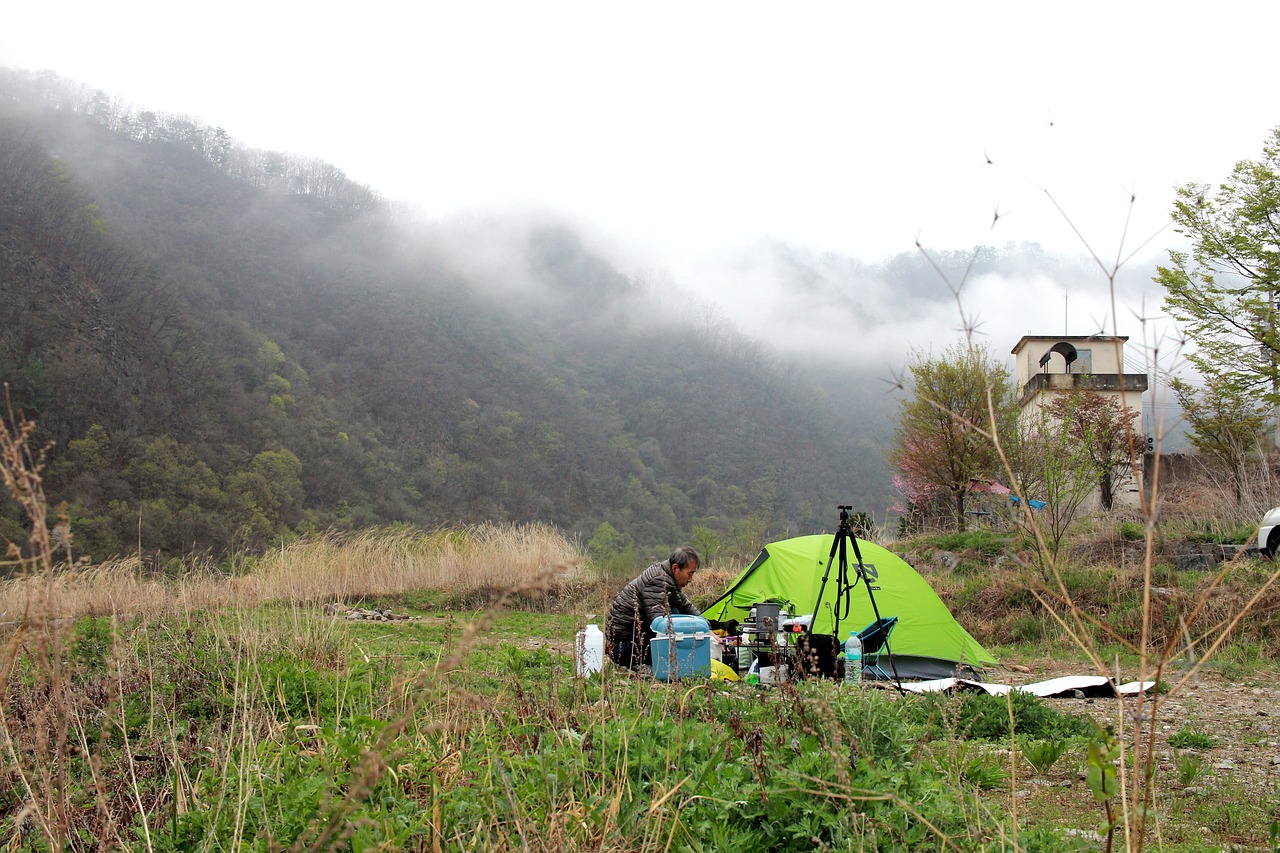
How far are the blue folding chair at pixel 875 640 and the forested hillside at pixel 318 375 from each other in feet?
49.4

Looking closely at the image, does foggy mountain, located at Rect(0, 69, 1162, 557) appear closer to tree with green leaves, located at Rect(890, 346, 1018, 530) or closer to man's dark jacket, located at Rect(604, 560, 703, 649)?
tree with green leaves, located at Rect(890, 346, 1018, 530)

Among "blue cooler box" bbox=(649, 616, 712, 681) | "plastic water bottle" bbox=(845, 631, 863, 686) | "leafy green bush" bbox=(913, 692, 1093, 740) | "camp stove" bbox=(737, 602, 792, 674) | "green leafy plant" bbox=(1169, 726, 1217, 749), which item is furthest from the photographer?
"camp stove" bbox=(737, 602, 792, 674)

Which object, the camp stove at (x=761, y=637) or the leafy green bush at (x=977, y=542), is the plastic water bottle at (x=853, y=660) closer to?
the camp stove at (x=761, y=637)

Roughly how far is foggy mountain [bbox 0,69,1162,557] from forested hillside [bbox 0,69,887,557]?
0.64 ft

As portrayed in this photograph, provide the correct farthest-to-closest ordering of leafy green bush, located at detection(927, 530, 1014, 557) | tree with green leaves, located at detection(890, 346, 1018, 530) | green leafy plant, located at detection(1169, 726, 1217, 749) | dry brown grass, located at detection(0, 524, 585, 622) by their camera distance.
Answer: tree with green leaves, located at detection(890, 346, 1018, 530) < leafy green bush, located at detection(927, 530, 1014, 557) < dry brown grass, located at detection(0, 524, 585, 622) < green leafy plant, located at detection(1169, 726, 1217, 749)

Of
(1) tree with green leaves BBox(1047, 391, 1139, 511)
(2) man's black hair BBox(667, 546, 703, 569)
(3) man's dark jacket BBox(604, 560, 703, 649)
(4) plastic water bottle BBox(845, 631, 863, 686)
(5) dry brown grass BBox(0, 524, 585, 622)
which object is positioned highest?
(1) tree with green leaves BBox(1047, 391, 1139, 511)

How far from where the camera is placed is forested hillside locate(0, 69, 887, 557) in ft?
119

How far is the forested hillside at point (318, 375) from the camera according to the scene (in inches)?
1430

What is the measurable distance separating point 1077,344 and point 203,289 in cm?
5008

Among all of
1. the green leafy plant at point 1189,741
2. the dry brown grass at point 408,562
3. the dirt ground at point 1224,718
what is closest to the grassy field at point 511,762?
the dirt ground at point 1224,718

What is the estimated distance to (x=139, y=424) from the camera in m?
38.2

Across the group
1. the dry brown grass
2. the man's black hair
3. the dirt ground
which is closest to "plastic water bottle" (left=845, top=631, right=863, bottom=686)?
the dirt ground

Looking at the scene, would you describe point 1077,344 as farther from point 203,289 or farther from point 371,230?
point 371,230

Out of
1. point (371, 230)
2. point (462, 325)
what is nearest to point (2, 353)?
point (462, 325)
